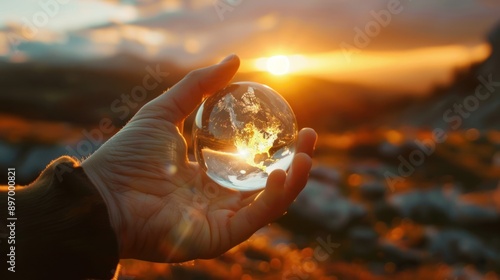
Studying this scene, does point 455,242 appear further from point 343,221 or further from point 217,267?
point 217,267

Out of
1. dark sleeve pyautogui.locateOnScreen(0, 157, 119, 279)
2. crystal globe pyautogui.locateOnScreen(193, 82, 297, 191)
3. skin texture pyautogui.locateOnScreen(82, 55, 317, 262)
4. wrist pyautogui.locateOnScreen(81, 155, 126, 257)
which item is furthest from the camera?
crystal globe pyautogui.locateOnScreen(193, 82, 297, 191)

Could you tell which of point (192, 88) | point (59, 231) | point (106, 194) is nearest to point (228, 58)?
point (192, 88)

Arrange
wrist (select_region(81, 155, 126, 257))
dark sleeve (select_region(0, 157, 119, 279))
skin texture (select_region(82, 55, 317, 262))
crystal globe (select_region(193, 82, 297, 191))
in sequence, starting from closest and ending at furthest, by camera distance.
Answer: dark sleeve (select_region(0, 157, 119, 279)) < wrist (select_region(81, 155, 126, 257)) < skin texture (select_region(82, 55, 317, 262)) < crystal globe (select_region(193, 82, 297, 191))

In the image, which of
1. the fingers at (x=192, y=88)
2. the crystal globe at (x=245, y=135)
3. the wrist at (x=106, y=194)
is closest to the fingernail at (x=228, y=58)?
the fingers at (x=192, y=88)

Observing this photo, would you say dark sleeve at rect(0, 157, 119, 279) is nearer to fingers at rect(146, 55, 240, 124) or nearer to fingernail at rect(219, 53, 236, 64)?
fingers at rect(146, 55, 240, 124)

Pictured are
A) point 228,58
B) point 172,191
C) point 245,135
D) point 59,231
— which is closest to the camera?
point 59,231

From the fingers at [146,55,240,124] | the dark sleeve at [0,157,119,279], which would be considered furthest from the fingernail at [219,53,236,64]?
the dark sleeve at [0,157,119,279]

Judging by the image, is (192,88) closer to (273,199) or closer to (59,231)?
(273,199)
